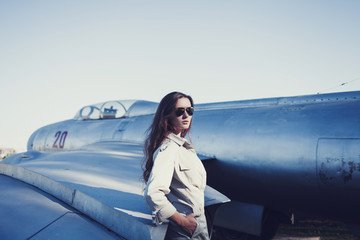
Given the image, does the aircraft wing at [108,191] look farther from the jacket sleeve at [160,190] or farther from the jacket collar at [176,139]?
the jacket collar at [176,139]

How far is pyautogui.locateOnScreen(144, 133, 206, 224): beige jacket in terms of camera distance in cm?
149

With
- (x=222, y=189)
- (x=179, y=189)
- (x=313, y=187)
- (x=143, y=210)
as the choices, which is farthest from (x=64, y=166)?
(x=313, y=187)

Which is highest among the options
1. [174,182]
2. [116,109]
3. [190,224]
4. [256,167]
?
[116,109]

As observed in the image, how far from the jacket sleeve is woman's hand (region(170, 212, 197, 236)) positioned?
1.6 inches

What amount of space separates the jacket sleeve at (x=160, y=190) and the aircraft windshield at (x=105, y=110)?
5.88 metres

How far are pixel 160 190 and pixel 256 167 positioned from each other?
2.97 meters

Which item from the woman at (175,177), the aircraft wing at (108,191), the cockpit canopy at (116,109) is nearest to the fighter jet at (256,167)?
the aircraft wing at (108,191)

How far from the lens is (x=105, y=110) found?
25.6 feet

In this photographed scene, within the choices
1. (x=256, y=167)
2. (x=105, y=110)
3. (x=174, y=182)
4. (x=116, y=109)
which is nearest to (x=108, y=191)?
(x=174, y=182)

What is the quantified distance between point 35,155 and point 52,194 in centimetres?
401

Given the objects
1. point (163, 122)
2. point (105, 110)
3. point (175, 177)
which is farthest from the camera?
point (105, 110)

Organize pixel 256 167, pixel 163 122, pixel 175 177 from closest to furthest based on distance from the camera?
1. pixel 175 177
2. pixel 163 122
3. pixel 256 167

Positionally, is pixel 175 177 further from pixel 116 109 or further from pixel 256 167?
pixel 116 109

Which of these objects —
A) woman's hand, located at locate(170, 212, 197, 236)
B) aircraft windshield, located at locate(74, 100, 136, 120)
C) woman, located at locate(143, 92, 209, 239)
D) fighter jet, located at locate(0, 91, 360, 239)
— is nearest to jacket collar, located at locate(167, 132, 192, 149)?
woman, located at locate(143, 92, 209, 239)
